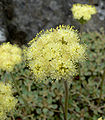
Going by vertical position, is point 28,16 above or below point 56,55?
above

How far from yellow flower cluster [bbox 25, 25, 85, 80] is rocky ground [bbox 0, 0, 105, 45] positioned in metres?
1.68

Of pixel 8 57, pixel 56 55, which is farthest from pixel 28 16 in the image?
pixel 56 55

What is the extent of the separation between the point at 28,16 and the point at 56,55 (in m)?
2.15

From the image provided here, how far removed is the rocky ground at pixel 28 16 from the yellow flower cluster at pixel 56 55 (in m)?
1.68

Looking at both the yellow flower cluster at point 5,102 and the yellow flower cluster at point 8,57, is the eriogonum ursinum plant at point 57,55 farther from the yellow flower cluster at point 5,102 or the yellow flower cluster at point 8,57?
the yellow flower cluster at point 5,102

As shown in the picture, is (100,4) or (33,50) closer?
(33,50)

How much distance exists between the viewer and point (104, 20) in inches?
173

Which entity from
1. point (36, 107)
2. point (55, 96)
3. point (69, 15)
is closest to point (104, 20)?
point (69, 15)

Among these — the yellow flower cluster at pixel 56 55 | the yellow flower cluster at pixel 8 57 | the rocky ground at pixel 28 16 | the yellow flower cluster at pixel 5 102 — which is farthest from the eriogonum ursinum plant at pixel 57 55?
the rocky ground at pixel 28 16

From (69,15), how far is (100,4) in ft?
A: 6.34

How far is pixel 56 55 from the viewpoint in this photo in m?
1.33

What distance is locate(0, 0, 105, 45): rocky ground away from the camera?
3.08 m

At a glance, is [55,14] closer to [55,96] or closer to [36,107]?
[55,96]

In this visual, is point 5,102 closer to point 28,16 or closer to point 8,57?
point 8,57
